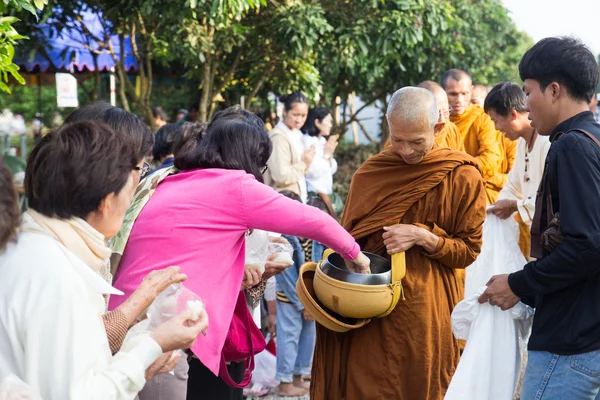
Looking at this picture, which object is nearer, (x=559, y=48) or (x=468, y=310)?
(x=559, y=48)

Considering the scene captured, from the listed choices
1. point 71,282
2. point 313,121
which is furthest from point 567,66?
point 313,121

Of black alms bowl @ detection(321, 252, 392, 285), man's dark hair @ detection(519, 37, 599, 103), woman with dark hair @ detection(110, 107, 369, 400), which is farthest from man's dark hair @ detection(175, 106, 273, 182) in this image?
man's dark hair @ detection(519, 37, 599, 103)

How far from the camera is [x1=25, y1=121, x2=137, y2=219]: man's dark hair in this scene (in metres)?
1.85

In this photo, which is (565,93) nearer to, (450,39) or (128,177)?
(128,177)

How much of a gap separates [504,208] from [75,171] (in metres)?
3.48

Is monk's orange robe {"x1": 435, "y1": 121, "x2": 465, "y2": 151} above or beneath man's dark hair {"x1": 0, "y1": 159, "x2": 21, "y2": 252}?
beneath

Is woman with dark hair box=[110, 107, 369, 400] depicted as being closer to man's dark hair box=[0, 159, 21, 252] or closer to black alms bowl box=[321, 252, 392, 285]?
black alms bowl box=[321, 252, 392, 285]

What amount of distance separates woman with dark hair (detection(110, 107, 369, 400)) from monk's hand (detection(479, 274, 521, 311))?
1.92 feet

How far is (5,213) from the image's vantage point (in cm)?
169

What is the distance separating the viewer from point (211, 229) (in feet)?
8.51

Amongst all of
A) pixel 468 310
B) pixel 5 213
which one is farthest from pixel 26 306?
pixel 468 310

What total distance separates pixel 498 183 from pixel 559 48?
346cm

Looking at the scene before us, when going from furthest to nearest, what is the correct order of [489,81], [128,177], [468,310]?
[489,81] < [468,310] < [128,177]

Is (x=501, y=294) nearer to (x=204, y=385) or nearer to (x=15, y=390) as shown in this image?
(x=204, y=385)
